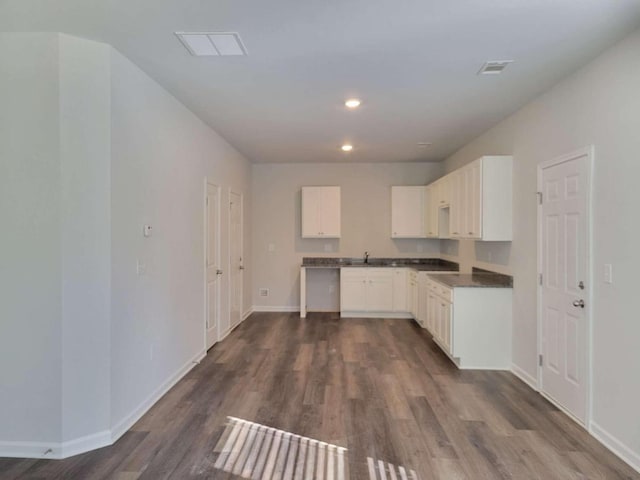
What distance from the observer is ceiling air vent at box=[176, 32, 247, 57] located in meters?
2.29

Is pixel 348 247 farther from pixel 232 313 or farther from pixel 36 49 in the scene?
pixel 36 49

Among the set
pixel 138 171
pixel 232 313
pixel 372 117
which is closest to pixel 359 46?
pixel 372 117

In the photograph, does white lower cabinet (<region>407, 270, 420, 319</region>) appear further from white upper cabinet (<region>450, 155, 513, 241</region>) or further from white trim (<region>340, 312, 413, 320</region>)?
white upper cabinet (<region>450, 155, 513, 241</region>)

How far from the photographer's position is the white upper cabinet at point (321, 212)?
21.0ft

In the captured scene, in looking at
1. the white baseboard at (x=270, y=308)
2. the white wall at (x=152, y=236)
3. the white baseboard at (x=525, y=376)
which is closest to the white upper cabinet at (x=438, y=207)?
the white baseboard at (x=525, y=376)

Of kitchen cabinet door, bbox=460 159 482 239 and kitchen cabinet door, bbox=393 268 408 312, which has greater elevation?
kitchen cabinet door, bbox=460 159 482 239

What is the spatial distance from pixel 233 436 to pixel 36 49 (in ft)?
9.71

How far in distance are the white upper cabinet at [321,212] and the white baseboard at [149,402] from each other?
314 cm

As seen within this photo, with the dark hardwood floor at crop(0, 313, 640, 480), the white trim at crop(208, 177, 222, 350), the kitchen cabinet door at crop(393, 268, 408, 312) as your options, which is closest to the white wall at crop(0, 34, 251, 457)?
the dark hardwood floor at crop(0, 313, 640, 480)

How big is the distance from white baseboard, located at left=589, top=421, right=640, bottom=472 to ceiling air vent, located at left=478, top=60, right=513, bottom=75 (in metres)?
2.76

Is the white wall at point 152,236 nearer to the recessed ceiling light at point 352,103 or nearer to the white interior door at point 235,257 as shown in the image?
the white interior door at point 235,257

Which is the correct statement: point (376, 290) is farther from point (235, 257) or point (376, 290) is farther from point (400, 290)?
point (235, 257)

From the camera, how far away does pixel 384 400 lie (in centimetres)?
313

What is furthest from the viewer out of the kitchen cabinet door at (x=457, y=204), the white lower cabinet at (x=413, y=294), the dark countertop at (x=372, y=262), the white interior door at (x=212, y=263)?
the dark countertop at (x=372, y=262)
